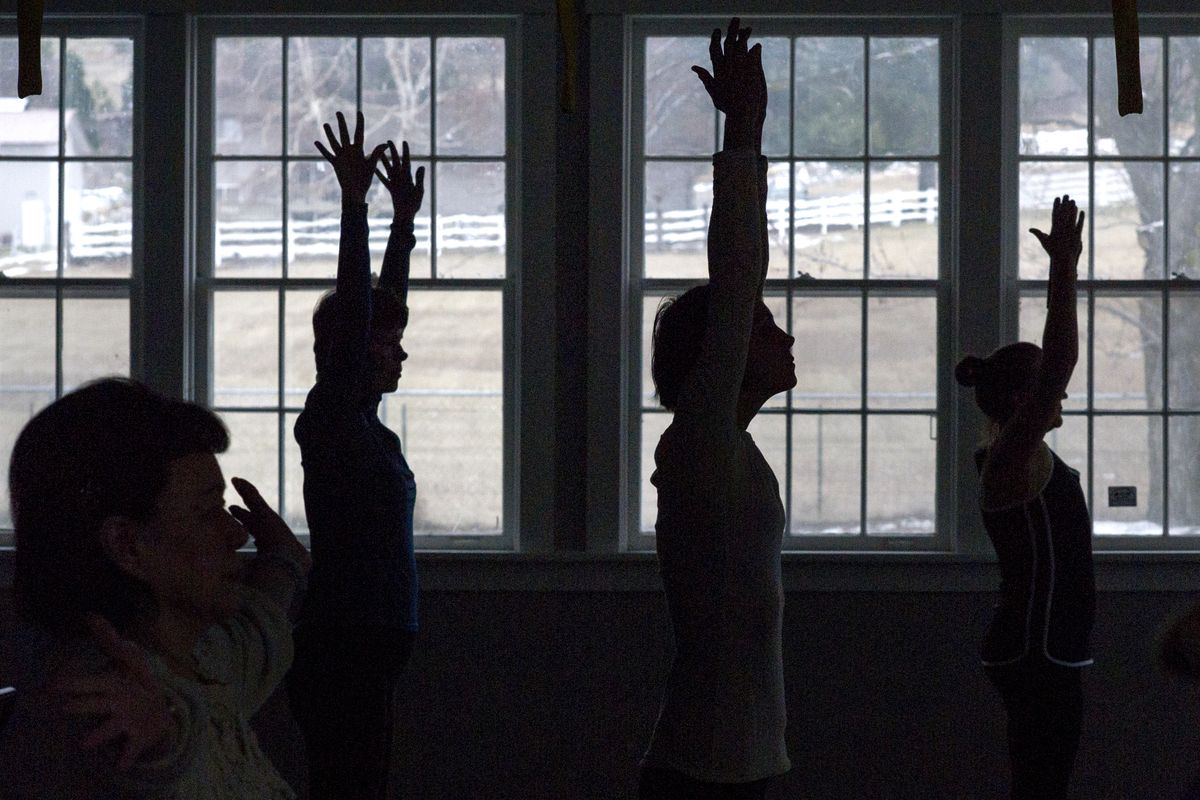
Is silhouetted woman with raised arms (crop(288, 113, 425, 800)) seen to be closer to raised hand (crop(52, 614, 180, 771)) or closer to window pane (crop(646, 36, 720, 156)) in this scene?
raised hand (crop(52, 614, 180, 771))

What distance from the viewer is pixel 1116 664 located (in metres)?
3.89

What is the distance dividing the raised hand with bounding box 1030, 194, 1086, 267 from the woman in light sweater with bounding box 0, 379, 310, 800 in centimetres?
216

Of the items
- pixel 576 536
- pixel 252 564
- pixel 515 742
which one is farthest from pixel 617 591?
pixel 252 564

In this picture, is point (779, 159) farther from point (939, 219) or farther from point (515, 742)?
point (515, 742)

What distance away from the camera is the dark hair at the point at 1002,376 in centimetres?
297

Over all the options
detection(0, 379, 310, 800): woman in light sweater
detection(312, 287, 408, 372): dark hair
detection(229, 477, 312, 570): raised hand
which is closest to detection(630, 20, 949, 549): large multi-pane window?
detection(312, 287, 408, 372): dark hair

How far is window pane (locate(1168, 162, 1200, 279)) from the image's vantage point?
156 inches

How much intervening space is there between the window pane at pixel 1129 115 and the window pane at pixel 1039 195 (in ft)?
0.40

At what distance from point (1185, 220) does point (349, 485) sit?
2.95m

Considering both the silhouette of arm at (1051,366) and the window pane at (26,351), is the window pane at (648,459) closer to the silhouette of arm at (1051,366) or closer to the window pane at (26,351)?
the silhouette of arm at (1051,366)

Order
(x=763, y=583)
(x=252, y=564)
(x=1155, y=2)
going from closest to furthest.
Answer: (x=252, y=564), (x=763, y=583), (x=1155, y=2)

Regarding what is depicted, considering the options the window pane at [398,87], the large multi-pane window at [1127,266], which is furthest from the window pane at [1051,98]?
the window pane at [398,87]

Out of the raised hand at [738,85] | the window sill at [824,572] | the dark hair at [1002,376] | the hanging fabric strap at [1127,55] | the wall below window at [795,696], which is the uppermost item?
the hanging fabric strap at [1127,55]

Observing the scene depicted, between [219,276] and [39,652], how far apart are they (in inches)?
121
